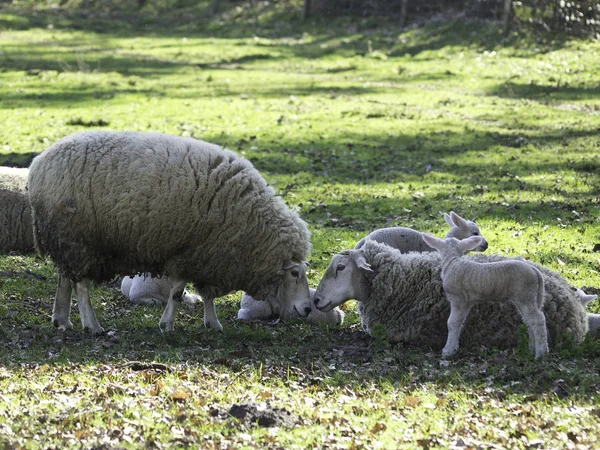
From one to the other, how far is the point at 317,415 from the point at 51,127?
1734cm

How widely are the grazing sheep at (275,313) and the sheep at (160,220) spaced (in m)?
0.22

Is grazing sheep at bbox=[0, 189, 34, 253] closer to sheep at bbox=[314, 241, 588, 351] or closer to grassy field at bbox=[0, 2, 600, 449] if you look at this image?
grassy field at bbox=[0, 2, 600, 449]

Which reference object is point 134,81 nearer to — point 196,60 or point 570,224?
point 196,60

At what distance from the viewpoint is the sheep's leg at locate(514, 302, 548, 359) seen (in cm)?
840

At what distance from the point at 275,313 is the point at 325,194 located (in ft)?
22.0

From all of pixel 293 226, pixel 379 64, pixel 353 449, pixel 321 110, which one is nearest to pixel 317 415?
pixel 353 449

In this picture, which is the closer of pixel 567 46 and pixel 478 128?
pixel 478 128

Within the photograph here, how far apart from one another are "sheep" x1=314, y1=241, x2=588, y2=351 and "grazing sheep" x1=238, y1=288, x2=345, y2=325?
1.64ft

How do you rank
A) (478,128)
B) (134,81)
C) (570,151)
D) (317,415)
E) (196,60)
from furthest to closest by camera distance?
(196,60)
(134,81)
(478,128)
(570,151)
(317,415)

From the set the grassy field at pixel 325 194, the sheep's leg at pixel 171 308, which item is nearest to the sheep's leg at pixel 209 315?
the grassy field at pixel 325 194

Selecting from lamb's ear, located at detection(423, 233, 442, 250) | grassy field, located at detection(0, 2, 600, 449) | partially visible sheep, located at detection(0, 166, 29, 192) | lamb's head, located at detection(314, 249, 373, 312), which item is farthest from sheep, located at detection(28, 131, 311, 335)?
partially visible sheep, located at detection(0, 166, 29, 192)

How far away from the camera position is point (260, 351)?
9.08m

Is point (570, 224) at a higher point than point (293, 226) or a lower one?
lower

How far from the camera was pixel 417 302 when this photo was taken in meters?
9.59
